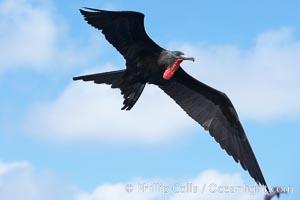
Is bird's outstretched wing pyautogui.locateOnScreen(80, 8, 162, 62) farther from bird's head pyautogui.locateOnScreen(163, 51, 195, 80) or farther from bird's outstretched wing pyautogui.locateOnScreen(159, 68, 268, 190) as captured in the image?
bird's outstretched wing pyautogui.locateOnScreen(159, 68, 268, 190)

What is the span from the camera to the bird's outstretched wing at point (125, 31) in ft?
40.2

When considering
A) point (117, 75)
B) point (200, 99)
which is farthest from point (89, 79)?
point (200, 99)

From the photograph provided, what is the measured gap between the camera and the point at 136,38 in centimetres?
1290

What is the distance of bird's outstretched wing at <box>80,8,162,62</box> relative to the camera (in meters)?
12.3

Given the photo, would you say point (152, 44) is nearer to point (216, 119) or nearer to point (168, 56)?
point (168, 56)

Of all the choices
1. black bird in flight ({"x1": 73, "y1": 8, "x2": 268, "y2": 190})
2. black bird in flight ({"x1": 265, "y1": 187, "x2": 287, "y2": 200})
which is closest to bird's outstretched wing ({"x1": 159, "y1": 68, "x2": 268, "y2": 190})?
black bird in flight ({"x1": 73, "y1": 8, "x2": 268, "y2": 190})

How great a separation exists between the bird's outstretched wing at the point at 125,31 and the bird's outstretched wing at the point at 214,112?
5.84 ft

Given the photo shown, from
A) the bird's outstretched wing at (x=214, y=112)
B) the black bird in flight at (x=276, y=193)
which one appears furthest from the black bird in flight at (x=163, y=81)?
the black bird in flight at (x=276, y=193)

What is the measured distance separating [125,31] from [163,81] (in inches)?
60.2

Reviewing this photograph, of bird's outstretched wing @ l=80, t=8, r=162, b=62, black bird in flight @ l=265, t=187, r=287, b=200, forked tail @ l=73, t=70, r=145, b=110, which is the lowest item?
black bird in flight @ l=265, t=187, r=287, b=200

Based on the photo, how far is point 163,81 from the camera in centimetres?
1370

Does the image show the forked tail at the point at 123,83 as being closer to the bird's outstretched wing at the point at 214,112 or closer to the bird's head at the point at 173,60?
the bird's head at the point at 173,60

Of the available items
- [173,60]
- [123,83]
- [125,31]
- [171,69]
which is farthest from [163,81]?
[125,31]

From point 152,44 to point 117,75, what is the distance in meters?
0.92
